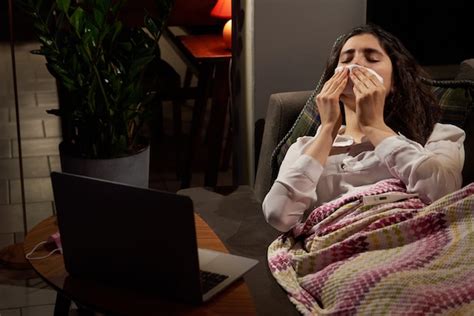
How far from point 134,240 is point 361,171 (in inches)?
32.5

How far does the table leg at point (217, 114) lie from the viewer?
3.48 metres

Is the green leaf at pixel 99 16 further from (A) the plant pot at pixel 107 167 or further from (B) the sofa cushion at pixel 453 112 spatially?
(B) the sofa cushion at pixel 453 112

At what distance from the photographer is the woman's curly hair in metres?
2.40

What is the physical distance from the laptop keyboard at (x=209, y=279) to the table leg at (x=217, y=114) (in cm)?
171

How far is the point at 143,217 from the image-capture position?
1.69 m

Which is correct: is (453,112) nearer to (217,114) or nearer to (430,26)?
(430,26)

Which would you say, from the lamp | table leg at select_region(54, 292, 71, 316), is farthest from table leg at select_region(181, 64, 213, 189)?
table leg at select_region(54, 292, 71, 316)

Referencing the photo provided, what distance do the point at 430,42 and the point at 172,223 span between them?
163 centimetres

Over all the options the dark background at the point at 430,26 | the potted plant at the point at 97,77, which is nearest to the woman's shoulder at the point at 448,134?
the dark background at the point at 430,26

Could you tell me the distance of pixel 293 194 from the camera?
7.29 ft

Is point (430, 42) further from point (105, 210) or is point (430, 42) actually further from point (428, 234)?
point (105, 210)

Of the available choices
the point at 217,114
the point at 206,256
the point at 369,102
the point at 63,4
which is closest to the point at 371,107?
the point at 369,102

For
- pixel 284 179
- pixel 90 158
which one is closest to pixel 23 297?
Answer: pixel 90 158

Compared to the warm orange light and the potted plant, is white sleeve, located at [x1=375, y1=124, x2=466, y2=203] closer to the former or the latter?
the potted plant
